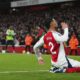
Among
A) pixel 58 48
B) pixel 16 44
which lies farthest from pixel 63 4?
pixel 58 48

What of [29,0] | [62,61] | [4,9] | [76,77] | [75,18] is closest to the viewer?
[76,77]

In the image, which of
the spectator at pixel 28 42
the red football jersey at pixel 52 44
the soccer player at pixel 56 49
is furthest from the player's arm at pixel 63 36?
the spectator at pixel 28 42

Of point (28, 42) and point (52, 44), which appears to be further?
point (28, 42)

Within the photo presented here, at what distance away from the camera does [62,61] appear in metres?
12.7

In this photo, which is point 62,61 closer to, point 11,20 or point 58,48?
point 58,48

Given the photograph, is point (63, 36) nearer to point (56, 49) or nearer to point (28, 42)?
point (56, 49)

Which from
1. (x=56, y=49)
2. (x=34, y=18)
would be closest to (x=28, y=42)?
(x=34, y=18)

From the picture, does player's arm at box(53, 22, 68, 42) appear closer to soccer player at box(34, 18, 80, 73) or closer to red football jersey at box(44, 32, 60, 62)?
soccer player at box(34, 18, 80, 73)

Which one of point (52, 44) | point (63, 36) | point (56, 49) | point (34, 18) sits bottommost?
point (56, 49)

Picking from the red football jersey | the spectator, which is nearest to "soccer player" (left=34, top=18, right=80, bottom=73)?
the red football jersey

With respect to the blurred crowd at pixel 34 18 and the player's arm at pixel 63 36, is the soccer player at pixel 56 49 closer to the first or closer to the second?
the player's arm at pixel 63 36

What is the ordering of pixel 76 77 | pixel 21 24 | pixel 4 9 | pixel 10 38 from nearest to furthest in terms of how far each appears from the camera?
1. pixel 76 77
2. pixel 10 38
3. pixel 21 24
4. pixel 4 9

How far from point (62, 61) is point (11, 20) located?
4275 centimetres

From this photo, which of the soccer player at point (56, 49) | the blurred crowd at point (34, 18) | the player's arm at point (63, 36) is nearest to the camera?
the player's arm at point (63, 36)
